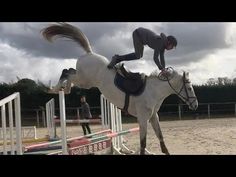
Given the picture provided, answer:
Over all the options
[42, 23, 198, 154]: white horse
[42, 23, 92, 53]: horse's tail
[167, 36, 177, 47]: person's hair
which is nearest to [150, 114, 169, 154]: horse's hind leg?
[42, 23, 198, 154]: white horse

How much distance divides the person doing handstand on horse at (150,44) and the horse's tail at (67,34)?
44 centimetres

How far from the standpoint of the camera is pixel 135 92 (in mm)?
4480

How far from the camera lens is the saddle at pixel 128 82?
14.7ft

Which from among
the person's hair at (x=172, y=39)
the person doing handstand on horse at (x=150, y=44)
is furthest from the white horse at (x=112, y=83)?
the person's hair at (x=172, y=39)

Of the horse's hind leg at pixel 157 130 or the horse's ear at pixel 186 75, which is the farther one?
the horse's hind leg at pixel 157 130

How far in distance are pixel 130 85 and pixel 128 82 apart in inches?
1.7

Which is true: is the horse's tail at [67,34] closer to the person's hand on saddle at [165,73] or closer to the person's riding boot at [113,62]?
the person's riding boot at [113,62]

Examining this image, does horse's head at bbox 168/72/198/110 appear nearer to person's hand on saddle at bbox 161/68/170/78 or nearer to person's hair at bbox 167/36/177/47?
person's hand on saddle at bbox 161/68/170/78
